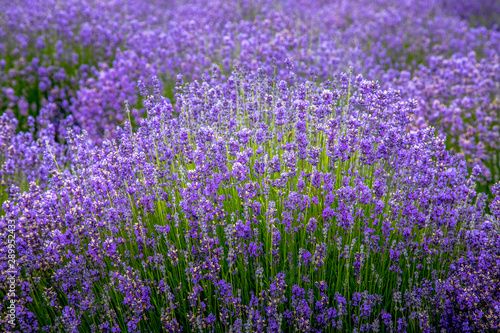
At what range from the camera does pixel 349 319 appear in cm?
265

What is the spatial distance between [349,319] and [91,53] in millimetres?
6669

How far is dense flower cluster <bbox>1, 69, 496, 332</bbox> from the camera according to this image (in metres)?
2.60

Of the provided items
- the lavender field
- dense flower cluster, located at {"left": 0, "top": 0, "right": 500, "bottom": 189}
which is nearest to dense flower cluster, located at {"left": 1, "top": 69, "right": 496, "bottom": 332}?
the lavender field

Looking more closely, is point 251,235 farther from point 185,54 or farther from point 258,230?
point 185,54

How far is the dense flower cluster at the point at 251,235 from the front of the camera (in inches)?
102

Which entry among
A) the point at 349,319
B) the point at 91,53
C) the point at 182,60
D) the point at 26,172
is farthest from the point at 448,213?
the point at 91,53

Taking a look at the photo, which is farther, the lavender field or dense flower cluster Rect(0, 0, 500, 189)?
dense flower cluster Rect(0, 0, 500, 189)

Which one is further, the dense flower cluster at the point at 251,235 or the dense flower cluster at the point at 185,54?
the dense flower cluster at the point at 185,54

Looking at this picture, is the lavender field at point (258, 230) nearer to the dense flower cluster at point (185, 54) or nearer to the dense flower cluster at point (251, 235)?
the dense flower cluster at point (251, 235)

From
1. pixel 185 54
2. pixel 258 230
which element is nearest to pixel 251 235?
pixel 258 230

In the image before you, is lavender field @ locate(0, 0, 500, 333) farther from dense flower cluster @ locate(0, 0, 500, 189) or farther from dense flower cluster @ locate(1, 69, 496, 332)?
dense flower cluster @ locate(0, 0, 500, 189)

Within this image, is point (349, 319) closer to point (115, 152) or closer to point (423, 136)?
point (423, 136)

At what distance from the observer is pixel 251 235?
2.80 meters

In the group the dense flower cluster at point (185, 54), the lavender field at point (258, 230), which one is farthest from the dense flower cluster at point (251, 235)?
the dense flower cluster at point (185, 54)
